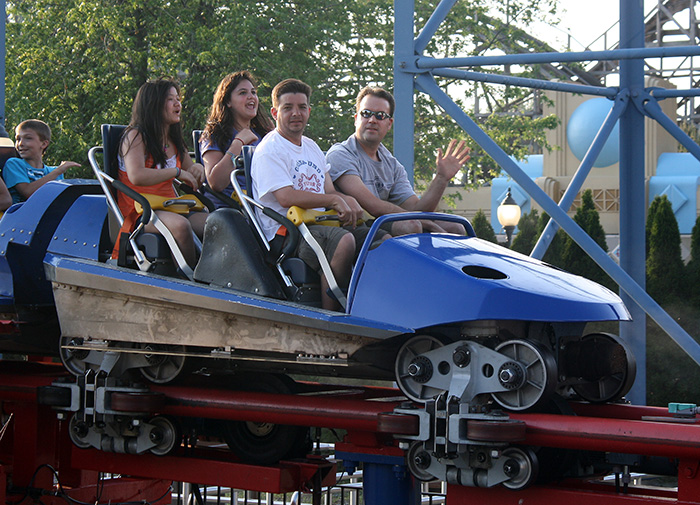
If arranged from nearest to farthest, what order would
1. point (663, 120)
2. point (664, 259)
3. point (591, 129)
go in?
1. point (663, 120)
2. point (664, 259)
3. point (591, 129)

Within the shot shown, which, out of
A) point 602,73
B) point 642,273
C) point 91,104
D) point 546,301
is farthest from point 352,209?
point 602,73

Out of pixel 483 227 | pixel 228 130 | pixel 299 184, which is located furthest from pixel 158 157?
pixel 483 227

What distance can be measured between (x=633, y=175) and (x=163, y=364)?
16.0 ft

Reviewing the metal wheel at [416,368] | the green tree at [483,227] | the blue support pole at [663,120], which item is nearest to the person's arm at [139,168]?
the metal wheel at [416,368]

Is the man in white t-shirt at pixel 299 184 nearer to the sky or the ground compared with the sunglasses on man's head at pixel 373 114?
nearer to the ground

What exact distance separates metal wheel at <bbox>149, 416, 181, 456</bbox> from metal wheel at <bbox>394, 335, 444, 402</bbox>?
4.68 ft

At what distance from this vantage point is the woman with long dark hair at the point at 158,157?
5156 mm

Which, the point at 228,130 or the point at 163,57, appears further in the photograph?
the point at 163,57

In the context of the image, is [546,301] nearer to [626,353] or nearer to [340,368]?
[626,353]

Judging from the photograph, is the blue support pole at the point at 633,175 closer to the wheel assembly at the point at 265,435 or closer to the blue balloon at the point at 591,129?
the wheel assembly at the point at 265,435

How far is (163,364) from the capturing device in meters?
5.30

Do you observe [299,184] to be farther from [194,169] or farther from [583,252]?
[583,252]

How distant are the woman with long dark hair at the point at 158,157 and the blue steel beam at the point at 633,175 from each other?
4392 millimetres

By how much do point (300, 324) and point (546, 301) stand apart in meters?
1.06
